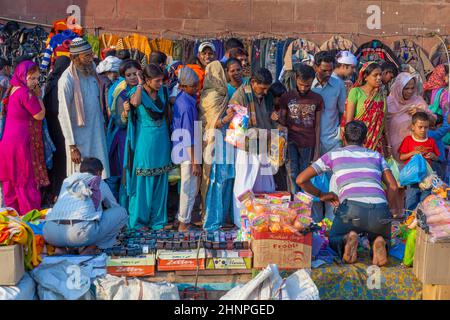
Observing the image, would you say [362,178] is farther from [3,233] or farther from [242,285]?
[3,233]

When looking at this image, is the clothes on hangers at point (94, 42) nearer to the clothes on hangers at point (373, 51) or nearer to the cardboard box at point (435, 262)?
the clothes on hangers at point (373, 51)

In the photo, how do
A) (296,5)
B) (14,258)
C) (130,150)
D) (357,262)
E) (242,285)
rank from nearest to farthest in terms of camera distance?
1. (14,258)
2. (242,285)
3. (357,262)
4. (130,150)
5. (296,5)

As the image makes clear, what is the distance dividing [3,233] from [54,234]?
0.64 metres

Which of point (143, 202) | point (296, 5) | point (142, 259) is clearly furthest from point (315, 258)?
point (296, 5)

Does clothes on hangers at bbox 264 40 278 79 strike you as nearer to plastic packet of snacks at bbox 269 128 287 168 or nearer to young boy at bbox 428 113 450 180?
young boy at bbox 428 113 450 180

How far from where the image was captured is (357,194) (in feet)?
16.3

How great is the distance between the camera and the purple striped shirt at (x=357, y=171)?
4.98 metres

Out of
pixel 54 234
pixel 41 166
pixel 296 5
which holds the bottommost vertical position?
pixel 54 234

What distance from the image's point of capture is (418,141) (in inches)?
255

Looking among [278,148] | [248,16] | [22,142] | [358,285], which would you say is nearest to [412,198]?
[278,148]

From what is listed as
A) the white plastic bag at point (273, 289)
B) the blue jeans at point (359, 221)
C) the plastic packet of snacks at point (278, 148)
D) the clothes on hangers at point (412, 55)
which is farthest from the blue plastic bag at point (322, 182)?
the clothes on hangers at point (412, 55)

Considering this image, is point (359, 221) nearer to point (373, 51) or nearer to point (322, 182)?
point (322, 182)

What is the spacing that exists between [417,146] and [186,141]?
7.35ft

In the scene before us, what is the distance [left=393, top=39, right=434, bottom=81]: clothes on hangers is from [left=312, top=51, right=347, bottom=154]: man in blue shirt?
10.8 ft
